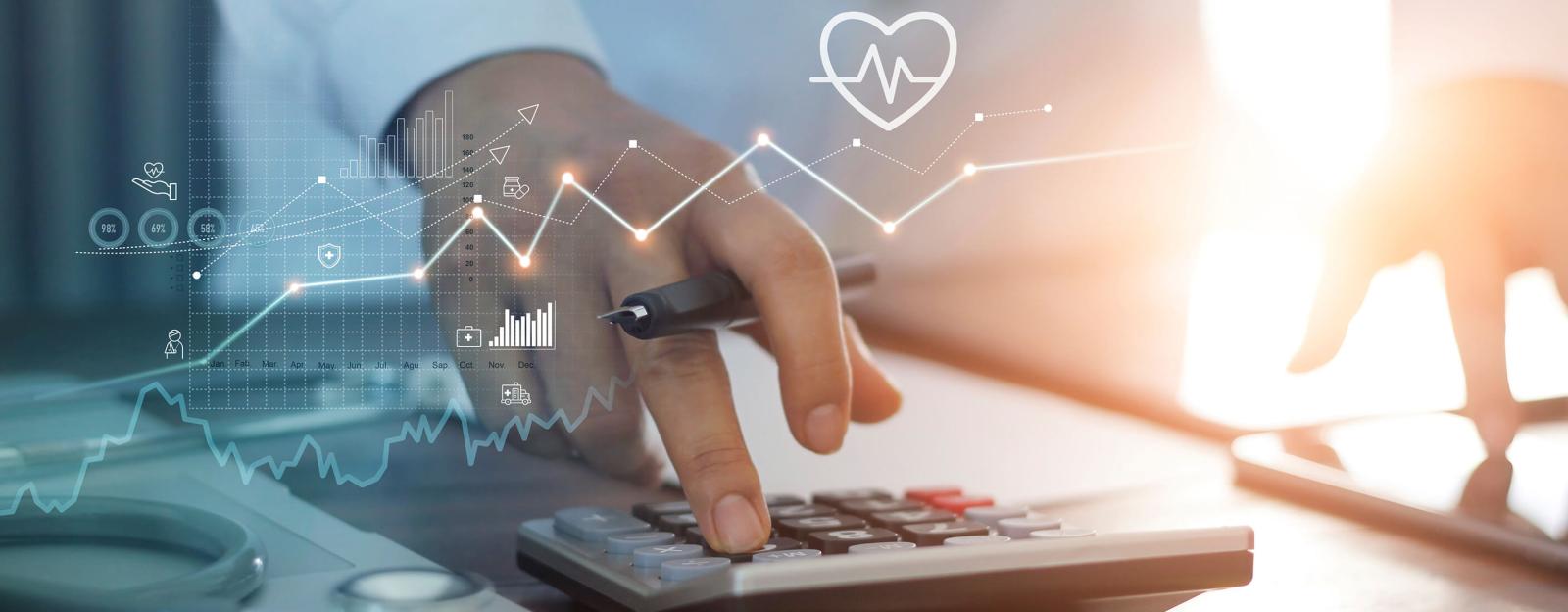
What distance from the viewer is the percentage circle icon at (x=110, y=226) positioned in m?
0.44

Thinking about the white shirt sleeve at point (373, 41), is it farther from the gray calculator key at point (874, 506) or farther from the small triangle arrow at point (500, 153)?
the gray calculator key at point (874, 506)

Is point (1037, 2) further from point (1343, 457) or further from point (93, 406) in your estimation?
point (93, 406)

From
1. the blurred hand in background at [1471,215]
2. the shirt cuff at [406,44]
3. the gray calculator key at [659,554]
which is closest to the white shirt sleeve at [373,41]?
the shirt cuff at [406,44]

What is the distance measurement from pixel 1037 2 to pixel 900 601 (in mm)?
365

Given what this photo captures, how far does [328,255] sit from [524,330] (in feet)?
0.27

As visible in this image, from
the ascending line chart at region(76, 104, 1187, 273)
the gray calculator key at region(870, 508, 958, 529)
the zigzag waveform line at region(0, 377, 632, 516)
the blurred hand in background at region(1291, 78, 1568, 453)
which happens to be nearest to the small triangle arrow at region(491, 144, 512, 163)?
the ascending line chart at region(76, 104, 1187, 273)

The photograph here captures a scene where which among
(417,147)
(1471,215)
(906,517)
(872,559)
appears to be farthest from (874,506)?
(1471,215)

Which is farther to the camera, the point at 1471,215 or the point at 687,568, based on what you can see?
the point at 1471,215

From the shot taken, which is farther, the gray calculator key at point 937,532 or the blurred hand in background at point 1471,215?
the blurred hand in background at point 1471,215

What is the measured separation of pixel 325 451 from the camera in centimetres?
48

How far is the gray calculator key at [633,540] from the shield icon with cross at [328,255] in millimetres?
158

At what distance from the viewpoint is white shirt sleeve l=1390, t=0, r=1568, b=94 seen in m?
0.58

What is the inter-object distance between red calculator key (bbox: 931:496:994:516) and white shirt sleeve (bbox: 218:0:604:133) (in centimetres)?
25

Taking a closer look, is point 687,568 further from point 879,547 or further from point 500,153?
point 500,153
